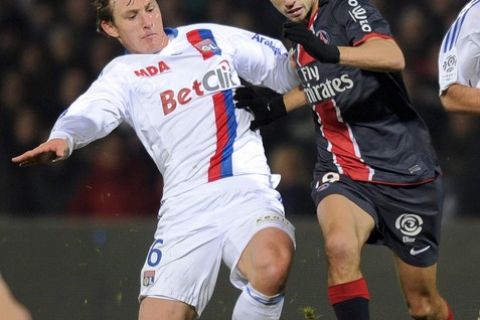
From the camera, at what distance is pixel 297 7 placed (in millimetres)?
5684

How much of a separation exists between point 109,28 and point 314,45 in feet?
4.21

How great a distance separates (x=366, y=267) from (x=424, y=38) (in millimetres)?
2052

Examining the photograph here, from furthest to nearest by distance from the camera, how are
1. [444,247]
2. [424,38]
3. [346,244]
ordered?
[424,38], [444,247], [346,244]

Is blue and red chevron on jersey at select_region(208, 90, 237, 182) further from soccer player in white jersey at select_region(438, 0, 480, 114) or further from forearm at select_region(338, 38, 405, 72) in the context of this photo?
soccer player in white jersey at select_region(438, 0, 480, 114)

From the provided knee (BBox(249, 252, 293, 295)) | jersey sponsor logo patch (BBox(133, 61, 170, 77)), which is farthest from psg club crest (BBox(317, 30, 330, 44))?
knee (BBox(249, 252, 293, 295))

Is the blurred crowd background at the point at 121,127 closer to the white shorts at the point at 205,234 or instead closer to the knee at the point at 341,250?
the white shorts at the point at 205,234

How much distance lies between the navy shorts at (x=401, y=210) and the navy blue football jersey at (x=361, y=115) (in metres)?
0.05

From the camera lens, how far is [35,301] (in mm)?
7781

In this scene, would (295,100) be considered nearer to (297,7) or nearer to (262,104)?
(262,104)

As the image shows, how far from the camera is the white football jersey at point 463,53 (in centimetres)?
524

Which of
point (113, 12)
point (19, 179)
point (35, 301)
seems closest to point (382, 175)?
point (113, 12)

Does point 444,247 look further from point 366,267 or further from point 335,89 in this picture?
point 335,89

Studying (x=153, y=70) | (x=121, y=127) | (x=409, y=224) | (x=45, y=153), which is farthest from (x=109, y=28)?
(x=121, y=127)

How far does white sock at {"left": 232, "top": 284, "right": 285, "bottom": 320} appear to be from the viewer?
5375mm
